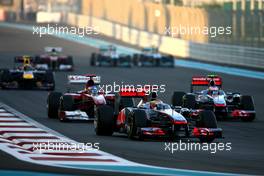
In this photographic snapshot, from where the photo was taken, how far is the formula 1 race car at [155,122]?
21453mm

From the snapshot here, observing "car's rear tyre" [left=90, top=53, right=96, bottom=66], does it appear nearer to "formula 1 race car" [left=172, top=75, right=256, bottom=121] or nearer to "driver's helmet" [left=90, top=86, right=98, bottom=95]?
"formula 1 race car" [left=172, top=75, right=256, bottom=121]

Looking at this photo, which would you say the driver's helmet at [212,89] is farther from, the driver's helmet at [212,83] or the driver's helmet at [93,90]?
the driver's helmet at [93,90]

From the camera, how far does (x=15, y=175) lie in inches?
642

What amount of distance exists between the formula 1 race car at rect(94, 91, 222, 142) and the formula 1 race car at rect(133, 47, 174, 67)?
3308cm

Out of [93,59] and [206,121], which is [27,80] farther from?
[93,59]

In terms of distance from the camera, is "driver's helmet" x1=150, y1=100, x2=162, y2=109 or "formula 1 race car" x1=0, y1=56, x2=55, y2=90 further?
"formula 1 race car" x1=0, y1=56, x2=55, y2=90

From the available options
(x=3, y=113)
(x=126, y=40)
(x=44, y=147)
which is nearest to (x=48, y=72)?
(x=3, y=113)

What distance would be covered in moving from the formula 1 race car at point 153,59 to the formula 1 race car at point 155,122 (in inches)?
1302

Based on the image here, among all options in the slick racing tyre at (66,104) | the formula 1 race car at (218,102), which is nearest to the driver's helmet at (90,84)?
the slick racing tyre at (66,104)

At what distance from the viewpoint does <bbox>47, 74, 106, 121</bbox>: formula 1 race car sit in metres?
26.4

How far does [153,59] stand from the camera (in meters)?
57.3

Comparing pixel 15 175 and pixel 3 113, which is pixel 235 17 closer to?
pixel 3 113

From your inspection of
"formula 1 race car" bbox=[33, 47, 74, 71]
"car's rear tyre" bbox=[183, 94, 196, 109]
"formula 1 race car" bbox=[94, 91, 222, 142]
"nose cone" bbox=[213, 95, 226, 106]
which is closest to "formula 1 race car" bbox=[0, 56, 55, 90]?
"formula 1 race car" bbox=[33, 47, 74, 71]

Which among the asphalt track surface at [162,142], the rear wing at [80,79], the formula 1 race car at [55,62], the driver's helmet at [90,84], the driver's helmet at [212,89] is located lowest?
the asphalt track surface at [162,142]
